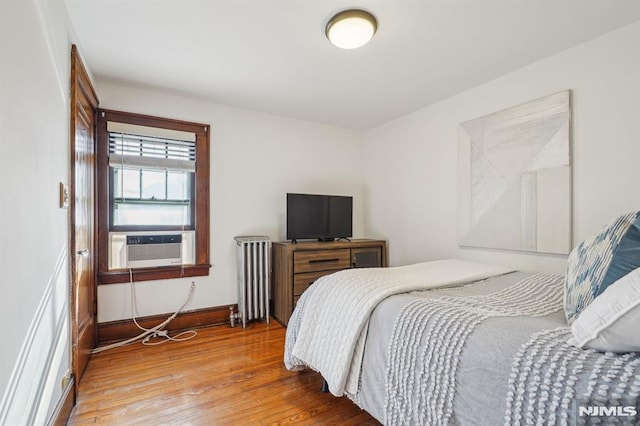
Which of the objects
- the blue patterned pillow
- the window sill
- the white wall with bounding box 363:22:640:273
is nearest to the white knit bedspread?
the blue patterned pillow

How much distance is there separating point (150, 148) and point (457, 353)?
306 centimetres

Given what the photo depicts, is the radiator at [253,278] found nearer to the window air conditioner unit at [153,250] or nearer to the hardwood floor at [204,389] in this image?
the hardwood floor at [204,389]

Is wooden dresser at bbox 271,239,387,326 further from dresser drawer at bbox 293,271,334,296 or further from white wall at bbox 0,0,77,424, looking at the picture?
white wall at bbox 0,0,77,424

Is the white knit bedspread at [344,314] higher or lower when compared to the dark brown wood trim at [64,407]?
higher

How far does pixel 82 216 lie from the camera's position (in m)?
2.15

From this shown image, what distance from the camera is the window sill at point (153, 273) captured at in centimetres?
267

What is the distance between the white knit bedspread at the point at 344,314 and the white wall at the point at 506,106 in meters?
0.79

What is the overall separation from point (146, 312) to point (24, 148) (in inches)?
84.7

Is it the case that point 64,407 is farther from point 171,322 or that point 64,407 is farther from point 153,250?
point 153,250

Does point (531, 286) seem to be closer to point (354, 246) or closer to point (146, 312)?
point (354, 246)

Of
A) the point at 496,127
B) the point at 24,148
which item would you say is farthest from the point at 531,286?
the point at 24,148

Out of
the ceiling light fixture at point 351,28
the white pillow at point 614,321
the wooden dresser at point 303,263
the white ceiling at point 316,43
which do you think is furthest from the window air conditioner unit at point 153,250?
the white pillow at point 614,321

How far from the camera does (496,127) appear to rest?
8.41ft

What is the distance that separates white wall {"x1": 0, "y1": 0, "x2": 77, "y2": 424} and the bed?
1238 millimetres
